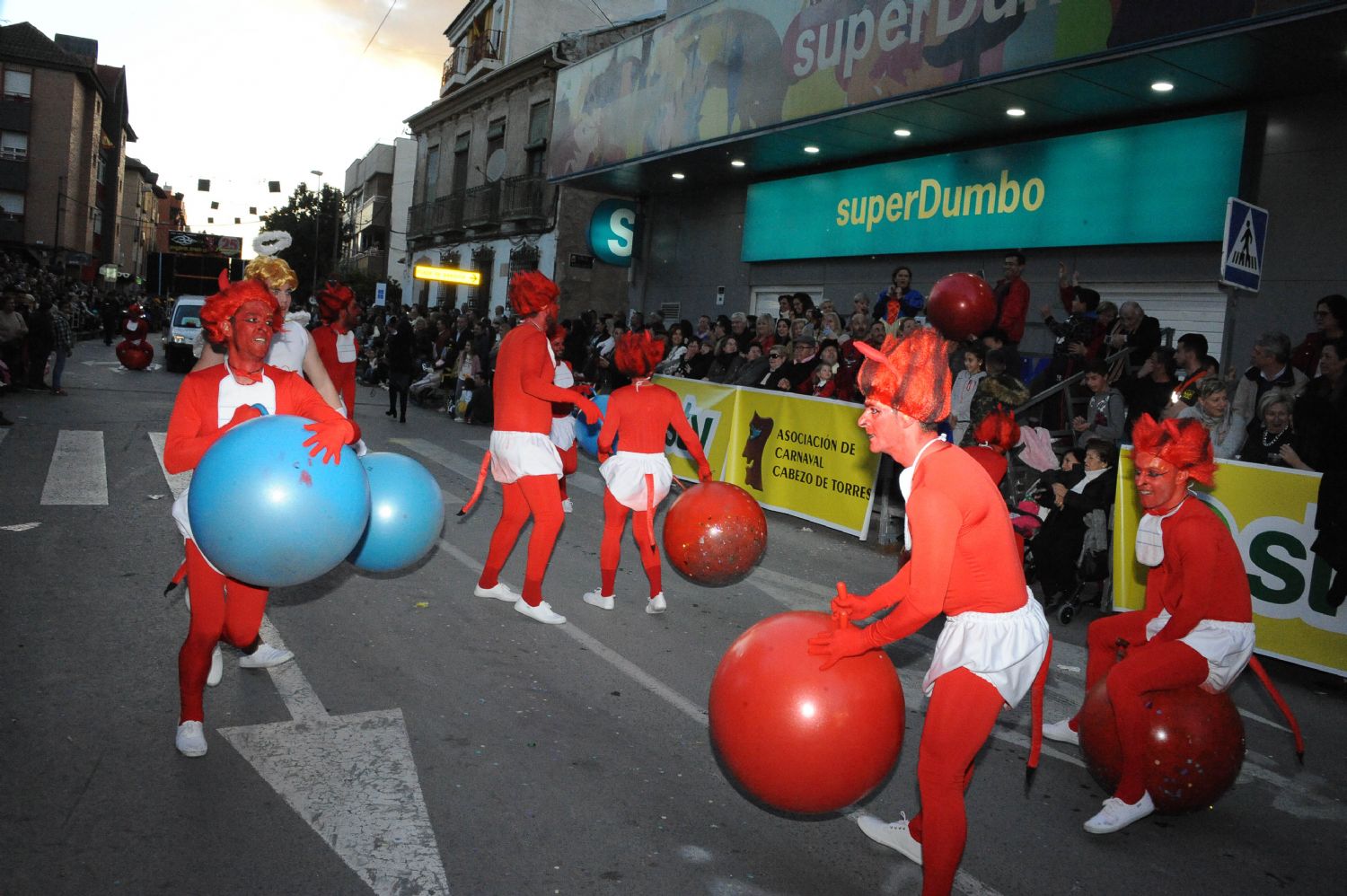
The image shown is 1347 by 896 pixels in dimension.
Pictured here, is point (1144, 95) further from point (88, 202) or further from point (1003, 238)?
point (88, 202)

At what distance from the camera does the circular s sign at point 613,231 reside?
22.4 meters

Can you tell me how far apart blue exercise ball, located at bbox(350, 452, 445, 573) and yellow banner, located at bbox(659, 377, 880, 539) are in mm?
5826

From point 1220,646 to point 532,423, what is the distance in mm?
3946

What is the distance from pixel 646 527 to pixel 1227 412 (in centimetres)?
528

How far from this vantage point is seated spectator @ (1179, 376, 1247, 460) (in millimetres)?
8180

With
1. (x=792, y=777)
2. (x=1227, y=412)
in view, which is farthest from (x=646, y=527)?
(x=1227, y=412)

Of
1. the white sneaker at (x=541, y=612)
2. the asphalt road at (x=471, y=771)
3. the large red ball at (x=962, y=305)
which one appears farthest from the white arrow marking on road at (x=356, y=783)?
the large red ball at (x=962, y=305)

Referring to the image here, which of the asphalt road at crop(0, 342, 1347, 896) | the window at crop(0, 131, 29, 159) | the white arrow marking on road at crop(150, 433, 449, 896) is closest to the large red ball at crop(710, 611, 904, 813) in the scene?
the asphalt road at crop(0, 342, 1347, 896)

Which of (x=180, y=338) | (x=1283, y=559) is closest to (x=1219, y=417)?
(x=1283, y=559)

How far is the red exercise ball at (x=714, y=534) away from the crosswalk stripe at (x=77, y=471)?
19.0 feet

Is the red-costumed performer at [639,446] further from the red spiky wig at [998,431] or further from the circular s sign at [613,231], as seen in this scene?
the circular s sign at [613,231]

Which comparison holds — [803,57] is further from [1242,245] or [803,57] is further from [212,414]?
[212,414]

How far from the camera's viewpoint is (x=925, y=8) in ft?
40.7

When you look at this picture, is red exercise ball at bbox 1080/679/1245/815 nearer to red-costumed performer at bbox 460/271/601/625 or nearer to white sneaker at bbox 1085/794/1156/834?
white sneaker at bbox 1085/794/1156/834
